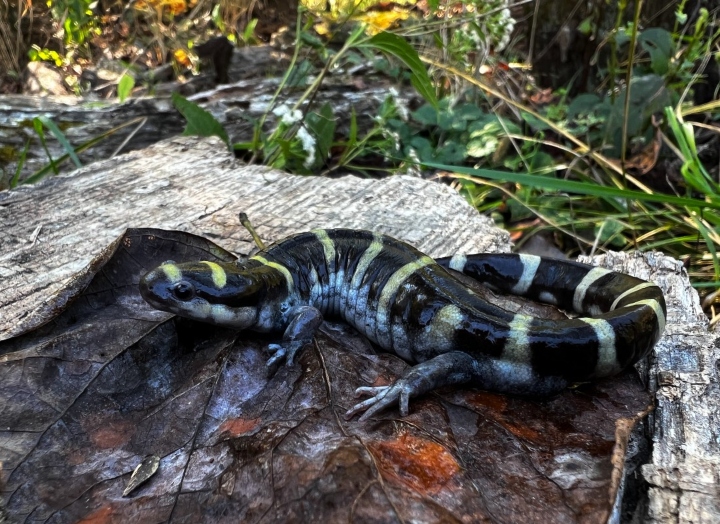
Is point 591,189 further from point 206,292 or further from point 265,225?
point 206,292

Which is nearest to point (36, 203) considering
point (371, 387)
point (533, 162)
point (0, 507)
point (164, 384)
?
point (164, 384)

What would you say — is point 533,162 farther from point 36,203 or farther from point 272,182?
point 36,203

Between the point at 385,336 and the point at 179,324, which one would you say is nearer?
the point at 179,324

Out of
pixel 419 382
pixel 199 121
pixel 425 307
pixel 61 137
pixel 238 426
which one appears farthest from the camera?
pixel 61 137

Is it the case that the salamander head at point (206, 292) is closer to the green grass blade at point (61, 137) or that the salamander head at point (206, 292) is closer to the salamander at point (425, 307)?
the salamander at point (425, 307)

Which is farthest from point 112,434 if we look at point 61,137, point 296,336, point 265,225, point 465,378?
point 61,137

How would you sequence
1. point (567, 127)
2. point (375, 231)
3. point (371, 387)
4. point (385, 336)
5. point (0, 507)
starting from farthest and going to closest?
1. point (567, 127)
2. point (375, 231)
3. point (385, 336)
4. point (371, 387)
5. point (0, 507)
